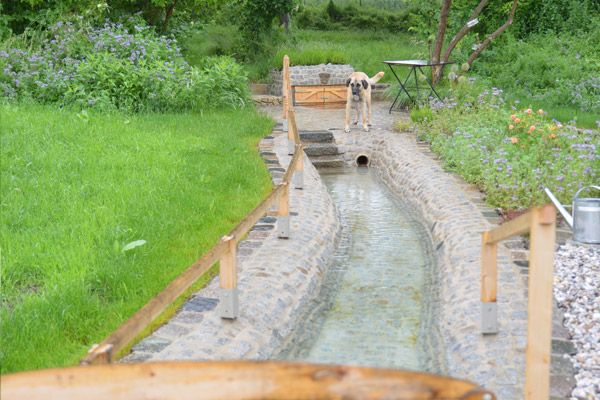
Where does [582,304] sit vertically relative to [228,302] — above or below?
below

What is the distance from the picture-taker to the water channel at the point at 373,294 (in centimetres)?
523

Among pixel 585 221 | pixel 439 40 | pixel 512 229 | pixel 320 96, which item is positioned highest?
pixel 439 40

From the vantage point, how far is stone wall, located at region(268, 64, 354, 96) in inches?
640

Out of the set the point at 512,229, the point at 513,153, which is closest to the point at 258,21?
the point at 513,153

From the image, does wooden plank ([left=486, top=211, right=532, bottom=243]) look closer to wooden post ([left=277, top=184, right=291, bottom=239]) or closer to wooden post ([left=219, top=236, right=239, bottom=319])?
wooden post ([left=219, top=236, right=239, bottom=319])

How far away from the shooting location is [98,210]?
6645mm

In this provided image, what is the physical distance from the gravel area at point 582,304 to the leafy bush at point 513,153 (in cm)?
134

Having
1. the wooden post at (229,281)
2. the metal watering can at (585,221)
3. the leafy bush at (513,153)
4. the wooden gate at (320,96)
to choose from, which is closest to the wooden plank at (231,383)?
the wooden post at (229,281)

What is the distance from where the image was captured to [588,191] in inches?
295

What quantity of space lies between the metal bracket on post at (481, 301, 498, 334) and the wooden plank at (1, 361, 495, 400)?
307 centimetres

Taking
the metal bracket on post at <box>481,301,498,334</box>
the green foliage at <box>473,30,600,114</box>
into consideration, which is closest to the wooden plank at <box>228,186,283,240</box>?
the metal bracket on post at <box>481,301,498,334</box>

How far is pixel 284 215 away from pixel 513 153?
3.74 meters

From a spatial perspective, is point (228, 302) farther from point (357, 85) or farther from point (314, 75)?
point (314, 75)

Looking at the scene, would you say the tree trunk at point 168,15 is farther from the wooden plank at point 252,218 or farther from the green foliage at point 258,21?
the wooden plank at point 252,218
